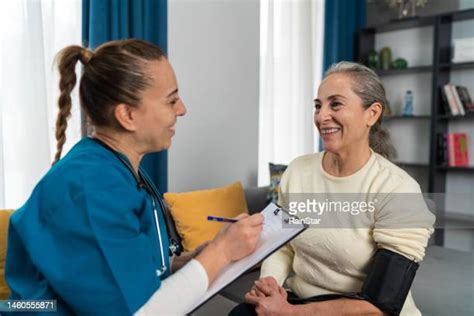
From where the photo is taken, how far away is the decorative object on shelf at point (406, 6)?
3668 millimetres

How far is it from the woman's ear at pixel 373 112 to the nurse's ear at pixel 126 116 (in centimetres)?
74

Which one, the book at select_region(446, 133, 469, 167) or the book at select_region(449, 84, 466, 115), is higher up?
the book at select_region(449, 84, 466, 115)

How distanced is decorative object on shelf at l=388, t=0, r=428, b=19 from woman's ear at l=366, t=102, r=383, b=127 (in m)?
2.69

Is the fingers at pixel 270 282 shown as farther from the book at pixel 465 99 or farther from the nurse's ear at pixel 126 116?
the book at pixel 465 99

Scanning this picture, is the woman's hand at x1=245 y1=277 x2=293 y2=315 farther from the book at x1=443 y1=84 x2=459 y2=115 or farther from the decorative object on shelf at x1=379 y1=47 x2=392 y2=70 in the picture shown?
the decorative object on shelf at x1=379 y1=47 x2=392 y2=70

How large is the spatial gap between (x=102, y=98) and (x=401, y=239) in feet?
2.74

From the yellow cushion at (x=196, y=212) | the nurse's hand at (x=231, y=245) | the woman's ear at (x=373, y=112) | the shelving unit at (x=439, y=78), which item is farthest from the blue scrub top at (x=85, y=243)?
the shelving unit at (x=439, y=78)

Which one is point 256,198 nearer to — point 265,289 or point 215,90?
point 215,90

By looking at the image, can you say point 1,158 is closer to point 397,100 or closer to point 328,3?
point 328,3

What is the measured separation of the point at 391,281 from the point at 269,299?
1.11 feet

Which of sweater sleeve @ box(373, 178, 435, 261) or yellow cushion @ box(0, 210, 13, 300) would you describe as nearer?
sweater sleeve @ box(373, 178, 435, 261)

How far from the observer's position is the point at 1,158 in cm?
203

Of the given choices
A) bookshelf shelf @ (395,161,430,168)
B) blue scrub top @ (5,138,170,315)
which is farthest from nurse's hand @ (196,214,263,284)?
bookshelf shelf @ (395,161,430,168)

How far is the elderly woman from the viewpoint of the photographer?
115 centimetres
